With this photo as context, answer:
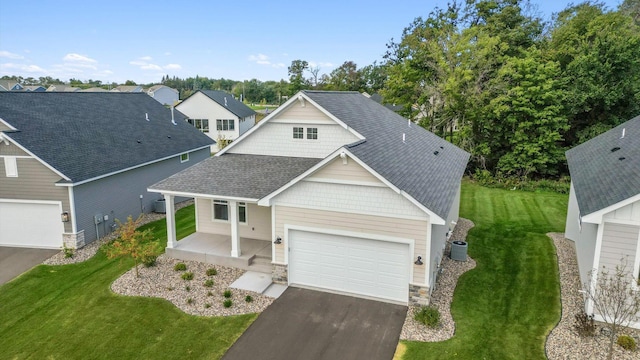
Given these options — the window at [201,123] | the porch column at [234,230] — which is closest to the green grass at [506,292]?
the porch column at [234,230]

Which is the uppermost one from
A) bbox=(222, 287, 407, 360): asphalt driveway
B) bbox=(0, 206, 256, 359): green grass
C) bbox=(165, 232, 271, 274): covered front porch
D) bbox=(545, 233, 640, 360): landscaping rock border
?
bbox=(165, 232, 271, 274): covered front porch

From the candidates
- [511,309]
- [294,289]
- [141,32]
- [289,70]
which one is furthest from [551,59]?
[289,70]

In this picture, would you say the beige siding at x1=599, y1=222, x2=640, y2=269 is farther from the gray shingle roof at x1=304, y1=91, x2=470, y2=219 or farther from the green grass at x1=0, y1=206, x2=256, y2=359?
the green grass at x1=0, y1=206, x2=256, y2=359

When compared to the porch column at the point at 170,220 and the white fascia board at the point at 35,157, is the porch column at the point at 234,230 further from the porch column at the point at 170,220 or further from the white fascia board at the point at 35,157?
the white fascia board at the point at 35,157

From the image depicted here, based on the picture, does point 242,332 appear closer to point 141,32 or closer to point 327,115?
point 327,115

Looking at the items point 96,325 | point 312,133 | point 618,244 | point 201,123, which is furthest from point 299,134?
point 201,123

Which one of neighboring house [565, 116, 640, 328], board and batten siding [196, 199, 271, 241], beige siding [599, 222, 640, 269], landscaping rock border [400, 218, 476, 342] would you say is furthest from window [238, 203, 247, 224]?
beige siding [599, 222, 640, 269]
